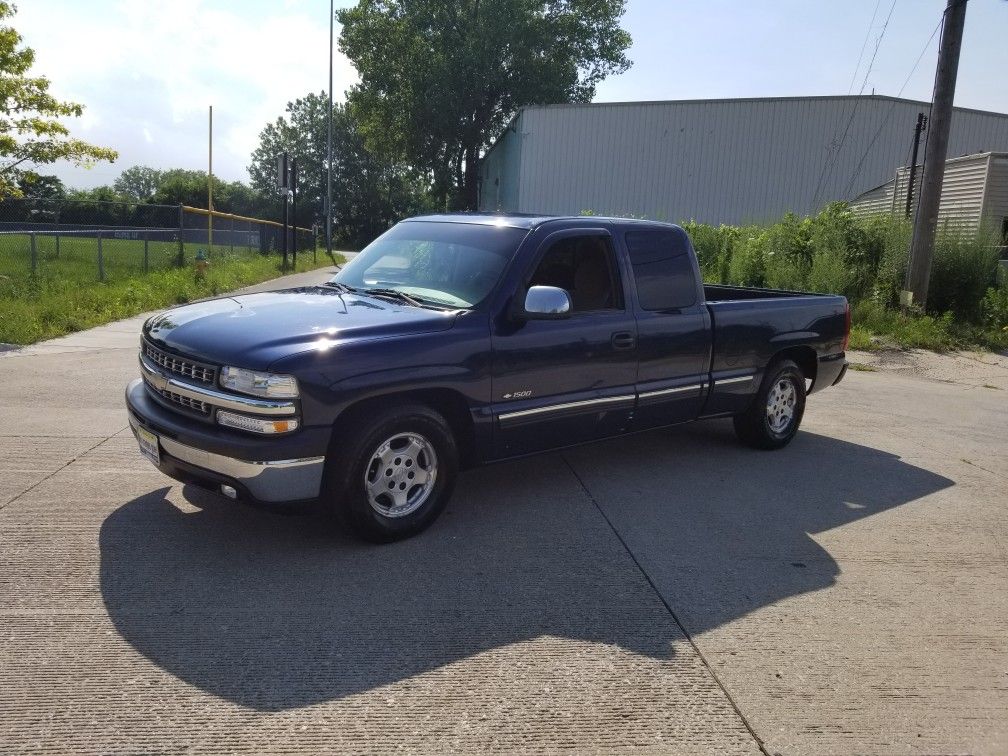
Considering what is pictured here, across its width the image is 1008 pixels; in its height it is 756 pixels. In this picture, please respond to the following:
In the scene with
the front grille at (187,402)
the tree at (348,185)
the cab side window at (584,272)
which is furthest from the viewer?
the tree at (348,185)

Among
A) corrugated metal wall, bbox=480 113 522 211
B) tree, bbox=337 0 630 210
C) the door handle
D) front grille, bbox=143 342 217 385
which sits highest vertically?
tree, bbox=337 0 630 210

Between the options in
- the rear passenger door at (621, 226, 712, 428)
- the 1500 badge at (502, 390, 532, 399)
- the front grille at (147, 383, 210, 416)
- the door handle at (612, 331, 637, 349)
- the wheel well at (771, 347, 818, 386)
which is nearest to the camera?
the front grille at (147, 383, 210, 416)

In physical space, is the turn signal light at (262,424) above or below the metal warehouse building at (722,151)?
below

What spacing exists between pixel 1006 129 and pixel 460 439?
119 ft

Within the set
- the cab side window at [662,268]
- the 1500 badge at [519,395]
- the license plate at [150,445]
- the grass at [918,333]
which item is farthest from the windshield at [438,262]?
the grass at [918,333]

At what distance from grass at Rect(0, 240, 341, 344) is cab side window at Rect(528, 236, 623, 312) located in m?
8.90

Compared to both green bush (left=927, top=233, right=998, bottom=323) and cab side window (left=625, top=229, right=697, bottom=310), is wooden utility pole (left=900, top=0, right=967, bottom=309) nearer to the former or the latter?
green bush (left=927, top=233, right=998, bottom=323)

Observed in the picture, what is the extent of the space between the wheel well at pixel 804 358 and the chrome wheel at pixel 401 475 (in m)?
3.79

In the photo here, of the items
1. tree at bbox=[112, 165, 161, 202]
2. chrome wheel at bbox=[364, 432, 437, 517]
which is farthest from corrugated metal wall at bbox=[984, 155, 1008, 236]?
tree at bbox=[112, 165, 161, 202]

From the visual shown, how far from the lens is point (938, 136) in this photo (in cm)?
1485

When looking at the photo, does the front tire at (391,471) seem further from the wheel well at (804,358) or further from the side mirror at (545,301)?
the wheel well at (804,358)

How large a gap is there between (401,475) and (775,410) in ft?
12.8

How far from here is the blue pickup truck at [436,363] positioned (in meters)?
4.34

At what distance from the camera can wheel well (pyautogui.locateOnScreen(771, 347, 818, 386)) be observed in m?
7.46
